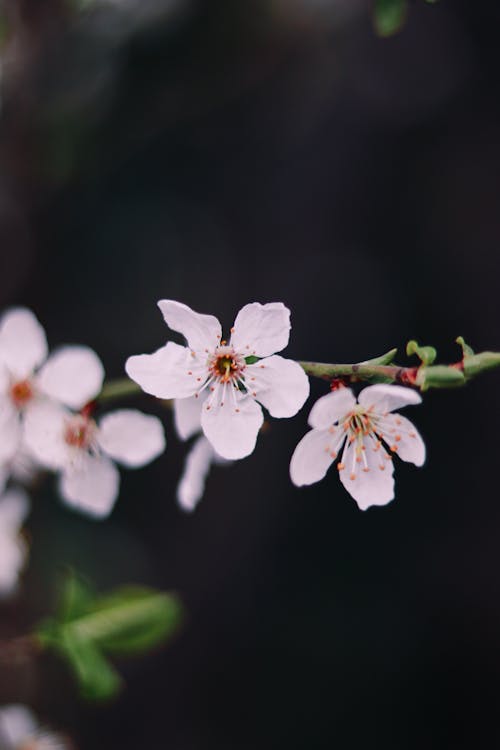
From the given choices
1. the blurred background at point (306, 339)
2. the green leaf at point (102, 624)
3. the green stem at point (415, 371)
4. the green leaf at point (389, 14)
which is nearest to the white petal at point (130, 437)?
the green leaf at point (102, 624)

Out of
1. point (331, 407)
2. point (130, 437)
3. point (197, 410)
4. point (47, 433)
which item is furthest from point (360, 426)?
point (47, 433)

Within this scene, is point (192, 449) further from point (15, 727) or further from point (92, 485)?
point (15, 727)

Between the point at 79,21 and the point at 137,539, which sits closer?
the point at 79,21

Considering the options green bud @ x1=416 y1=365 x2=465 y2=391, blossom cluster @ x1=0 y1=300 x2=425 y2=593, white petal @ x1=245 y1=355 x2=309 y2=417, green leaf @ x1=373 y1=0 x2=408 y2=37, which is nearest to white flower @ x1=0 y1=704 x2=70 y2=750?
blossom cluster @ x1=0 y1=300 x2=425 y2=593

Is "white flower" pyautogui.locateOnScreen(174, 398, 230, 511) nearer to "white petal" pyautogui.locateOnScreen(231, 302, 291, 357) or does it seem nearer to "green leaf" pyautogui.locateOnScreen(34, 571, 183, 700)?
"white petal" pyautogui.locateOnScreen(231, 302, 291, 357)

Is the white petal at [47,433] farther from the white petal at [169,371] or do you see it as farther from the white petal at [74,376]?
the white petal at [169,371]

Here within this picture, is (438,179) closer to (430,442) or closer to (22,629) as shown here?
(430,442)

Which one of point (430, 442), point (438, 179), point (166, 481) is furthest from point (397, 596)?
point (438, 179)
